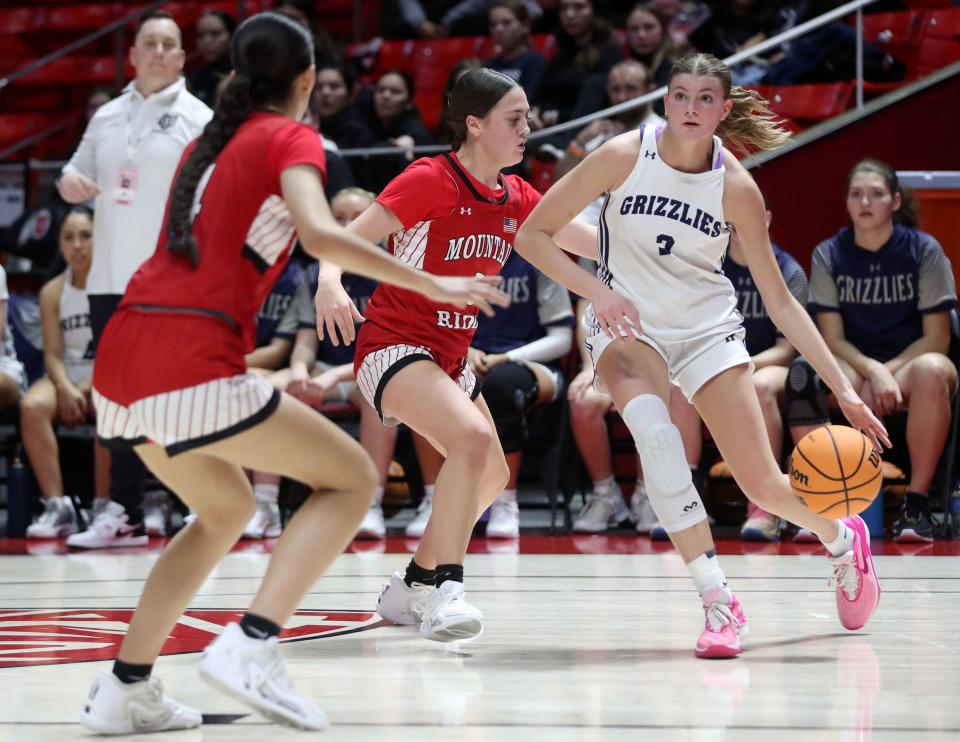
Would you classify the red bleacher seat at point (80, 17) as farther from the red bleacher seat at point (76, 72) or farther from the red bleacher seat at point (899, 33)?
the red bleacher seat at point (899, 33)

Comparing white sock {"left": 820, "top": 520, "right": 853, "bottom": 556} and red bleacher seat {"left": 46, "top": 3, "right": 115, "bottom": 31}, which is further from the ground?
red bleacher seat {"left": 46, "top": 3, "right": 115, "bottom": 31}

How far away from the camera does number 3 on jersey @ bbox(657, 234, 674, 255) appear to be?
3922mm

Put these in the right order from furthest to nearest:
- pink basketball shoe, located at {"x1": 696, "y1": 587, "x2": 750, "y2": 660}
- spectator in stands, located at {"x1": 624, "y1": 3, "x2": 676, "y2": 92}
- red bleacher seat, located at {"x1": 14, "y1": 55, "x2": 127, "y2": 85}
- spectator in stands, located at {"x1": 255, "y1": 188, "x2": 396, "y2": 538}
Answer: red bleacher seat, located at {"x1": 14, "y1": 55, "x2": 127, "y2": 85} → spectator in stands, located at {"x1": 624, "y1": 3, "x2": 676, "y2": 92} → spectator in stands, located at {"x1": 255, "y1": 188, "x2": 396, "y2": 538} → pink basketball shoe, located at {"x1": 696, "y1": 587, "x2": 750, "y2": 660}

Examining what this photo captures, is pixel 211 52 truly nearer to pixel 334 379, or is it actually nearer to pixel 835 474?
pixel 334 379

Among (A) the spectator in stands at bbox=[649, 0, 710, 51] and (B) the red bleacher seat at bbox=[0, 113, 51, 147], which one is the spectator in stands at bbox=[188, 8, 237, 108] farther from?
(A) the spectator in stands at bbox=[649, 0, 710, 51]

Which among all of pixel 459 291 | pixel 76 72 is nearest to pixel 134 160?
pixel 459 291

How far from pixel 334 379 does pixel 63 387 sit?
142cm

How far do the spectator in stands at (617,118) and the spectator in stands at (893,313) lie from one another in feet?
4.44

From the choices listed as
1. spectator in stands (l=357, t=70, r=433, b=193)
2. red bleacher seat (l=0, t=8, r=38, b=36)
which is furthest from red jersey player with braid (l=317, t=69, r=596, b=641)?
red bleacher seat (l=0, t=8, r=38, b=36)

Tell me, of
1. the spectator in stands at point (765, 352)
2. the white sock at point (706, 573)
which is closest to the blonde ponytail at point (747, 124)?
the white sock at point (706, 573)

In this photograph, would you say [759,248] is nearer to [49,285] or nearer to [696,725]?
[696,725]

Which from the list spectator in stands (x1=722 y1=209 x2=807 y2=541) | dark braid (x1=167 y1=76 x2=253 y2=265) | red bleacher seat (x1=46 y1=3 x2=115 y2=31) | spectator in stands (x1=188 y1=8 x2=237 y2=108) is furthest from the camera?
red bleacher seat (x1=46 y1=3 x2=115 y2=31)

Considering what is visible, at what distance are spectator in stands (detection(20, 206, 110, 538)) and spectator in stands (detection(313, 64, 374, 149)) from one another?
202 cm

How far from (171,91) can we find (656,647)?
3.49m
